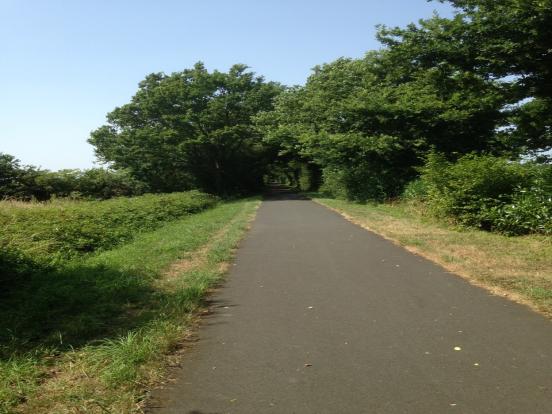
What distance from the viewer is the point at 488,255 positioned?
31.7 ft

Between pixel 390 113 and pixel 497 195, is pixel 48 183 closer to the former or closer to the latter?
pixel 390 113

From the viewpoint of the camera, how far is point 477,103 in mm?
23359

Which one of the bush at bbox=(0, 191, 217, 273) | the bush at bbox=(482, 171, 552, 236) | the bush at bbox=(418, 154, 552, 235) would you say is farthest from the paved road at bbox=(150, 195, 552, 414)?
the bush at bbox=(418, 154, 552, 235)

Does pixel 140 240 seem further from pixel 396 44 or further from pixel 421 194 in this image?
pixel 396 44

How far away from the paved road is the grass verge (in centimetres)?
39

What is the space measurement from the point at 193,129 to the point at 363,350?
38.2m

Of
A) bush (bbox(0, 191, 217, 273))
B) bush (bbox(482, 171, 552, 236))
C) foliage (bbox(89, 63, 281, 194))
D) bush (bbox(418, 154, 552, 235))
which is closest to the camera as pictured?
bush (bbox(0, 191, 217, 273))

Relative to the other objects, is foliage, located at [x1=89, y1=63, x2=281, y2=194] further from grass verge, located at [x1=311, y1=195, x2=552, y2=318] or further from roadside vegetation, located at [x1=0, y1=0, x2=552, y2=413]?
grass verge, located at [x1=311, y1=195, x2=552, y2=318]

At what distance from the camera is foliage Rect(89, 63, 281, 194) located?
4044 centimetres

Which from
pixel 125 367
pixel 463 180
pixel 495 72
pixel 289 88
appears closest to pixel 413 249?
pixel 463 180

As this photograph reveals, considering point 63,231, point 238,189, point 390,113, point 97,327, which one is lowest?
point 97,327

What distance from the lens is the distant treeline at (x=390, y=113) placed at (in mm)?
20391

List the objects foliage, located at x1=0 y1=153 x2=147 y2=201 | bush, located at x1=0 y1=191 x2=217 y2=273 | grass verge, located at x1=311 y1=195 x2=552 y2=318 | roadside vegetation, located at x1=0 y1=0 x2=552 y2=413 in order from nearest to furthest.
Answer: roadside vegetation, located at x1=0 y1=0 x2=552 y2=413 < grass verge, located at x1=311 y1=195 x2=552 y2=318 < bush, located at x1=0 y1=191 x2=217 y2=273 < foliage, located at x1=0 y1=153 x2=147 y2=201

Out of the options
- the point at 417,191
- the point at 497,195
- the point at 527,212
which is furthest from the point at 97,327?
the point at 417,191
